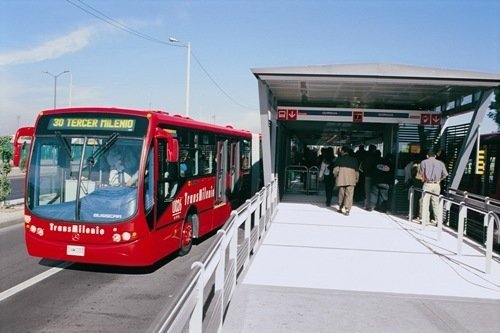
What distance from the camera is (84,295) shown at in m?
6.68

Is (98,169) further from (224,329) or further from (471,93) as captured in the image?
(471,93)

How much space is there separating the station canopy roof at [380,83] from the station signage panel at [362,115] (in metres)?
0.46

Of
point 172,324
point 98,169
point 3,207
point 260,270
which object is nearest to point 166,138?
point 98,169

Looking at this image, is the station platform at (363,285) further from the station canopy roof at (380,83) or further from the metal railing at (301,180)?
the metal railing at (301,180)

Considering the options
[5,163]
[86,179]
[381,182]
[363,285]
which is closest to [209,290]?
[363,285]

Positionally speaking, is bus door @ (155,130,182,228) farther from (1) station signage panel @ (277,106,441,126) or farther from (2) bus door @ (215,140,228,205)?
(1) station signage panel @ (277,106,441,126)

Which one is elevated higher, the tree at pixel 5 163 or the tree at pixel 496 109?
the tree at pixel 496 109

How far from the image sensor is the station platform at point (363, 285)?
5148 millimetres

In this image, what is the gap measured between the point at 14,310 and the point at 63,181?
2259mm

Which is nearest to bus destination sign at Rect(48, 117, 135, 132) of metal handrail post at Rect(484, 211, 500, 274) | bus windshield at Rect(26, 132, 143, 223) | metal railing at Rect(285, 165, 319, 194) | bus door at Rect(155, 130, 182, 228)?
bus windshield at Rect(26, 132, 143, 223)

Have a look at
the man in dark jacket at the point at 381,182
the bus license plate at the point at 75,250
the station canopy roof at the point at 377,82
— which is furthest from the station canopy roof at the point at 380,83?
the bus license plate at the point at 75,250

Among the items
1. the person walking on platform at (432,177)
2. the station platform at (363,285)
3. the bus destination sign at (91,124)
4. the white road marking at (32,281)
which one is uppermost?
the bus destination sign at (91,124)

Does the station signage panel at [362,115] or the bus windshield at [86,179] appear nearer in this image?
the bus windshield at [86,179]

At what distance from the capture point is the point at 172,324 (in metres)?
2.46
